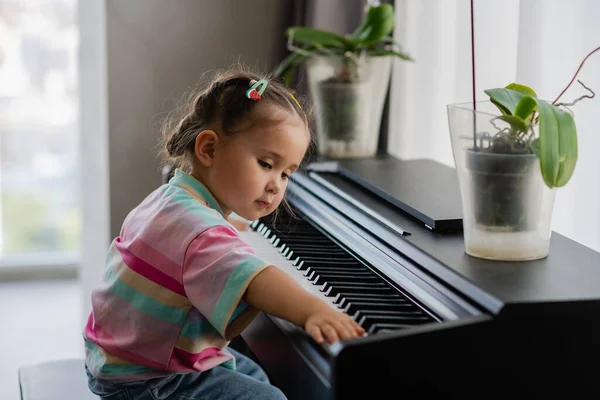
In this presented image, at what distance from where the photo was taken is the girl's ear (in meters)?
1.40

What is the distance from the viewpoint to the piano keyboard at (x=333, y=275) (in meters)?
1.21

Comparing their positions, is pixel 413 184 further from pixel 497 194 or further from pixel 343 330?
pixel 343 330

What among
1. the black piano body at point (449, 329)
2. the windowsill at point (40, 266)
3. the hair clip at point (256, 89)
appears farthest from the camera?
the windowsill at point (40, 266)

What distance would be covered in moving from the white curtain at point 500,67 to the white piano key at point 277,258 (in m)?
0.60

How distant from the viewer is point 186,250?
123 cm

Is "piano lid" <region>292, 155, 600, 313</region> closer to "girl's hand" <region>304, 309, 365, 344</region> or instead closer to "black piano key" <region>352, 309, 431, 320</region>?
"black piano key" <region>352, 309, 431, 320</region>

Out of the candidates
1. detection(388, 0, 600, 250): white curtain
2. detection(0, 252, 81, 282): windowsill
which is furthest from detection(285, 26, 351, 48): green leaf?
detection(0, 252, 81, 282): windowsill

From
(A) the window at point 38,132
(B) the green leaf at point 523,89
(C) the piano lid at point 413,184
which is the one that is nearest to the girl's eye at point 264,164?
(C) the piano lid at point 413,184

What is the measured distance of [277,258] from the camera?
1611mm

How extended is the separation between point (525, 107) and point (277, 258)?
599mm

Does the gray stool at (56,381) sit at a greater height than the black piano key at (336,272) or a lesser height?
lesser

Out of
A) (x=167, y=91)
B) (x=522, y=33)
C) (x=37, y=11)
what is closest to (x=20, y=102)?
(x=37, y=11)

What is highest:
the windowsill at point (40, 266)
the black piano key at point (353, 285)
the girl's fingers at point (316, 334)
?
the girl's fingers at point (316, 334)

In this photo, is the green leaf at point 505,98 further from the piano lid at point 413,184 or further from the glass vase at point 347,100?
the glass vase at point 347,100
